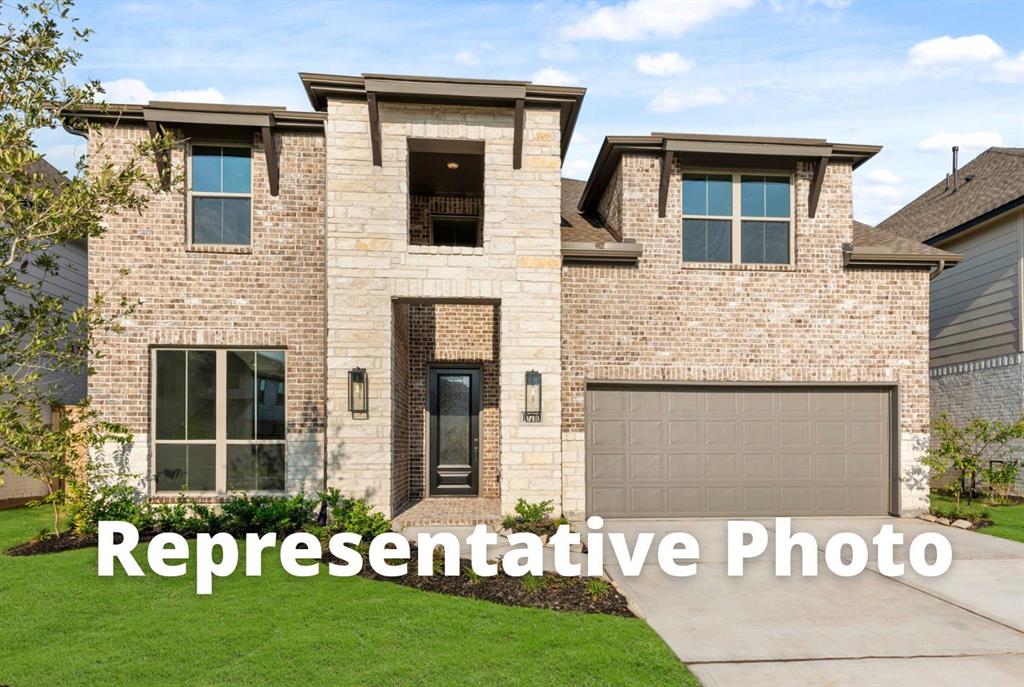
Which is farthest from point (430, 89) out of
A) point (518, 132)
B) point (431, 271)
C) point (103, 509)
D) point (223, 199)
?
point (103, 509)

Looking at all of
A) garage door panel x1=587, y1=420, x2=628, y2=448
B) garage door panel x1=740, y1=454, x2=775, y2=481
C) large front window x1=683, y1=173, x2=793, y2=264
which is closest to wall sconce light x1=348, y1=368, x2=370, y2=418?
garage door panel x1=587, y1=420, x2=628, y2=448

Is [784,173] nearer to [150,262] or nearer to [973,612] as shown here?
[973,612]

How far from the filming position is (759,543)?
9898 millimetres

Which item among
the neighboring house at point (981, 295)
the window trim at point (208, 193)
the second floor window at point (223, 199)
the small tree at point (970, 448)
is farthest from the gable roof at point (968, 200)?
the second floor window at point (223, 199)

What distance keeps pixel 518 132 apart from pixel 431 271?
2.53 m

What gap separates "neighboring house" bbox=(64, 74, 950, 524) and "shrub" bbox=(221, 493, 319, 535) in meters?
0.75

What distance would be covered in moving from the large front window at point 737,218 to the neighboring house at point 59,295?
11375 mm

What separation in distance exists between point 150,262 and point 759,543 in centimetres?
1036

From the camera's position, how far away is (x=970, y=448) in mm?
14617

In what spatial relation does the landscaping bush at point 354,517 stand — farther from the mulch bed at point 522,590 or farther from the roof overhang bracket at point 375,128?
the roof overhang bracket at point 375,128

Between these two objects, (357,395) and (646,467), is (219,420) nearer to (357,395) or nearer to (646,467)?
(357,395)

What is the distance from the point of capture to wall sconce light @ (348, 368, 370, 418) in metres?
10.5

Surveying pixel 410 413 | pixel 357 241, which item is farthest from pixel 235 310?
pixel 410 413

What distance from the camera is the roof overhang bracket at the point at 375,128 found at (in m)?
10.4
